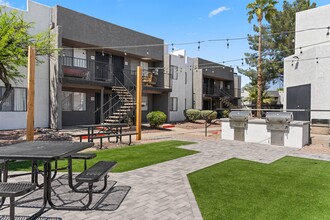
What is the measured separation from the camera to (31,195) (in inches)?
186

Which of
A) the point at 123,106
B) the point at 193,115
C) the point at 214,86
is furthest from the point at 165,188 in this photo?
the point at 214,86

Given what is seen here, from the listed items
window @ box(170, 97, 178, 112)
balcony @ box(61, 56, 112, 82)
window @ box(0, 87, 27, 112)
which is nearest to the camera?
window @ box(0, 87, 27, 112)

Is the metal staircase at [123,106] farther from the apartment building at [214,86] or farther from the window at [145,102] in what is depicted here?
the apartment building at [214,86]

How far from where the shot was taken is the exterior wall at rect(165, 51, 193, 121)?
2709cm

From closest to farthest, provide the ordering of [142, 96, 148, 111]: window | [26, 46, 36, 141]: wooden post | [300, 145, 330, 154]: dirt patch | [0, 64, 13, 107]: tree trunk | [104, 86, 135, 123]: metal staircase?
[26, 46, 36, 141]: wooden post < [300, 145, 330, 154]: dirt patch < [0, 64, 13, 107]: tree trunk < [104, 86, 135, 123]: metal staircase < [142, 96, 148, 111]: window

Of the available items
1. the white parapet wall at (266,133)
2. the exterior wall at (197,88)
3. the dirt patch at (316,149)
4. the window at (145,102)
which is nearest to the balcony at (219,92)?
the exterior wall at (197,88)

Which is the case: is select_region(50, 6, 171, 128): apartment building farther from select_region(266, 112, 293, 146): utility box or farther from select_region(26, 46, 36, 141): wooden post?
select_region(266, 112, 293, 146): utility box

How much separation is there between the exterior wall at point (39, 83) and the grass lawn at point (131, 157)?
336 inches

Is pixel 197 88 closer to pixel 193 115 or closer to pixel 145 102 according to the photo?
pixel 193 115

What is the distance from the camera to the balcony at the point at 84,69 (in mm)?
16725

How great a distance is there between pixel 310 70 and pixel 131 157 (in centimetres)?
1536

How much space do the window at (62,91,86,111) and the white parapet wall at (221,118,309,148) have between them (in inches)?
441

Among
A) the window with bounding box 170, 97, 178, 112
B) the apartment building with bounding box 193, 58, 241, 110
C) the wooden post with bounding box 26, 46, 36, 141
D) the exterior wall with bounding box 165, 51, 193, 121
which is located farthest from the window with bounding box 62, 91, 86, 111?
the apartment building with bounding box 193, 58, 241, 110

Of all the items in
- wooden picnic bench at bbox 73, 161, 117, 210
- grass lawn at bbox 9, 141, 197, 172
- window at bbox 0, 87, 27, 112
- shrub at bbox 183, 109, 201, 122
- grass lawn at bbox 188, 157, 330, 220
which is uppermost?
window at bbox 0, 87, 27, 112
